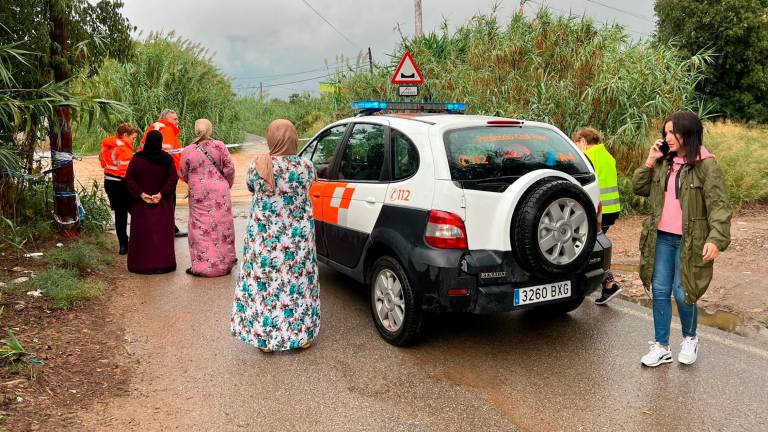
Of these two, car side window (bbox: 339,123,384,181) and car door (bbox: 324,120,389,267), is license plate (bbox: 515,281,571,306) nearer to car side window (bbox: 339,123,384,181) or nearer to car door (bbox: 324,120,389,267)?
car door (bbox: 324,120,389,267)

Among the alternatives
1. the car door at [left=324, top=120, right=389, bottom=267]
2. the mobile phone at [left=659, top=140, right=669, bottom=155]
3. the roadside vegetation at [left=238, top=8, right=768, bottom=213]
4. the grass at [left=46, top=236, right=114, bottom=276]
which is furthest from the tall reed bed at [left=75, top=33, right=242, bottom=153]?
the mobile phone at [left=659, top=140, right=669, bottom=155]

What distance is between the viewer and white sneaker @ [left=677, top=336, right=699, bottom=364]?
4398 mm

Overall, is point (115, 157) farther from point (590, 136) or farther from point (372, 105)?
point (590, 136)

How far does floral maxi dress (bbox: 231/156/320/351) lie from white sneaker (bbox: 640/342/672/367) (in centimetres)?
253

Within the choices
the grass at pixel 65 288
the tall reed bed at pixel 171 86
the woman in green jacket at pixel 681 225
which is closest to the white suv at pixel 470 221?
the woman in green jacket at pixel 681 225

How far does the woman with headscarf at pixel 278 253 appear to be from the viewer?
14.9ft

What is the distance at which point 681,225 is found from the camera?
13.6 ft

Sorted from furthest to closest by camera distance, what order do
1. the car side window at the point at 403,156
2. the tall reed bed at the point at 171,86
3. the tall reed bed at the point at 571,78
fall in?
the tall reed bed at the point at 171,86
the tall reed bed at the point at 571,78
the car side window at the point at 403,156

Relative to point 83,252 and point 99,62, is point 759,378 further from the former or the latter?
point 99,62

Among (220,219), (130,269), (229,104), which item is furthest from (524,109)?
(229,104)

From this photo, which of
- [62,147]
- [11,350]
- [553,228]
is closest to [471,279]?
[553,228]

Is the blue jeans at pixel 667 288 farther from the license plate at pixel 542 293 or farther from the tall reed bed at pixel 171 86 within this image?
the tall reed bed at pixel 171 86

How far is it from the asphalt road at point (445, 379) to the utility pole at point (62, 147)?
292 cm

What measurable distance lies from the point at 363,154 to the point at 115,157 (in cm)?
407
